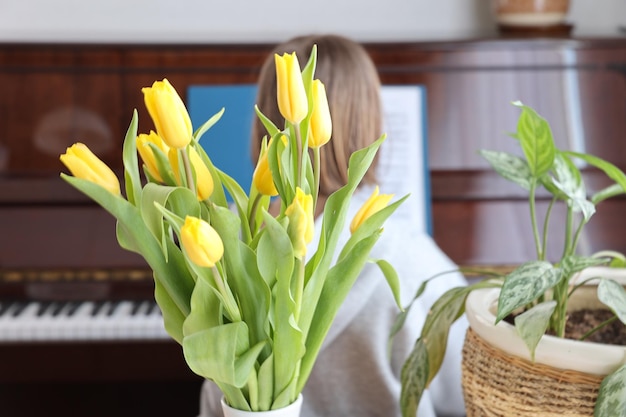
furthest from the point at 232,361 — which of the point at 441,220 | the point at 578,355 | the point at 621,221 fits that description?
the point at 621,221

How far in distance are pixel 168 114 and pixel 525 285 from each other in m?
0.37

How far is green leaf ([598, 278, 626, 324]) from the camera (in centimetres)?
84

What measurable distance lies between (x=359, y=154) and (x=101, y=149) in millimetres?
1678

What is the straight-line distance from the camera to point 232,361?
0.72 meters

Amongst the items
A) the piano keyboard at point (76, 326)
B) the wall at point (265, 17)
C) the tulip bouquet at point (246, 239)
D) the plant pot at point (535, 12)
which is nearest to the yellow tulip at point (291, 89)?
the tulip bouquet at point (246, 239)

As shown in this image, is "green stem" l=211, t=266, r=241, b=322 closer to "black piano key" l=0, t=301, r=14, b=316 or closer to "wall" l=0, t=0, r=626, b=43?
"black piano key" l=0, t=301, r=14, b=316

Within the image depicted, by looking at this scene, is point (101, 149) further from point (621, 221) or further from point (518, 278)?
point (518, 278)

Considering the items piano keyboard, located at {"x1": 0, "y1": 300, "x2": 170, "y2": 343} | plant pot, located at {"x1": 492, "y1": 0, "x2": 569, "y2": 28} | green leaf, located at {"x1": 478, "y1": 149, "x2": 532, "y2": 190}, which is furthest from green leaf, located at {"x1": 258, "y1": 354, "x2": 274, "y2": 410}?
plant pot, located at {"x1": 492, "y1": 0, "x2": 569, "y2": 28}

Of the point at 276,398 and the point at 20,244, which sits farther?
the point at 20,244

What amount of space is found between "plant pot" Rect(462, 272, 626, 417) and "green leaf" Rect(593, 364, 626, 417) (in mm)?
20

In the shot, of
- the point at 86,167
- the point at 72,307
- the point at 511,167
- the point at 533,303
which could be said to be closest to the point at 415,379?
the point at 533,303

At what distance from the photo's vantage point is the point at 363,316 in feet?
4.58

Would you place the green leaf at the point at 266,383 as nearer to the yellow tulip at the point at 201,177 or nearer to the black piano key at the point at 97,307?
the yellow tulip at the point at 201,177

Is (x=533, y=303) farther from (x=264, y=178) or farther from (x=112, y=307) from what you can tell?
(x=112, y=307)
